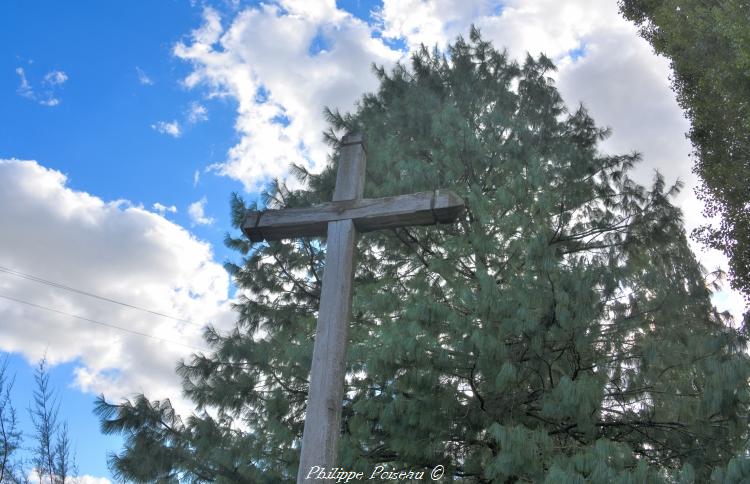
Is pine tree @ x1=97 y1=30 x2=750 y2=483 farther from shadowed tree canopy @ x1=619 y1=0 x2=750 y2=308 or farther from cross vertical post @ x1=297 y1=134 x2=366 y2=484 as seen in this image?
shadowed tree canopy @ x1=619 y1=0 x2=750 y2=308

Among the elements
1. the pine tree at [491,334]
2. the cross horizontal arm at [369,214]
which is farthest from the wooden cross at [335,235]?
the pine tree at [491,334]

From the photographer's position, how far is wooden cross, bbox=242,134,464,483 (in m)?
2.75

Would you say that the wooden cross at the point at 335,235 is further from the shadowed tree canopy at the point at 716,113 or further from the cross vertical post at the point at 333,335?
the shadowed tree canopy at the point at 716,113

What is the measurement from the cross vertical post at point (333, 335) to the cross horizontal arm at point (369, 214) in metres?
0.06

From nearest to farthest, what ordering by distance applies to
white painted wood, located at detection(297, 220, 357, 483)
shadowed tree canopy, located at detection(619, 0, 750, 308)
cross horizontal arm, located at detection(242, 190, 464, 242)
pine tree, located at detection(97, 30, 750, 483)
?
white painted wood, located at detection(297, 220, 357, 483) < cross horizontal arm, located at detection(242, 190, 464, 242) < pine tree, located at detection(97, 30, 750, 483) < shadowed tree canopy, located at detection(619, 0, 750, 308)

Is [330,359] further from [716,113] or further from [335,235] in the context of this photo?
[716,113]

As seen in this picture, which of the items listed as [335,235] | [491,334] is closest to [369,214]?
[335,235]

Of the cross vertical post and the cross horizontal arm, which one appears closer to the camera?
the cross vertical post

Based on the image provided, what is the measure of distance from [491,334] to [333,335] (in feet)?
4.60

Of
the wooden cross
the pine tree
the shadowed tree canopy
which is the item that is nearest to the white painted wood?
the wooden cross

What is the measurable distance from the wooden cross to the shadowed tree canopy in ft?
22.0

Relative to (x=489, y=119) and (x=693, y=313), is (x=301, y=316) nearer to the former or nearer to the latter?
(x=489, y=119)

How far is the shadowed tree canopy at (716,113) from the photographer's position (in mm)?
8391

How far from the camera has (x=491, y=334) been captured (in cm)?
396
